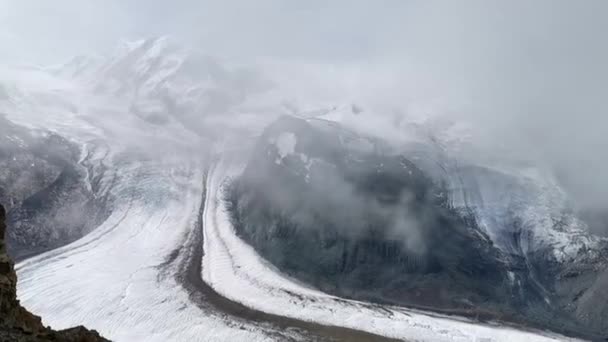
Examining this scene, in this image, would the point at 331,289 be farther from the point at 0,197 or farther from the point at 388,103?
the point at 388,103

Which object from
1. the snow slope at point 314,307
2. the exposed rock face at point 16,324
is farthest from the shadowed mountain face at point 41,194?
the exposed rock face at point 16,324

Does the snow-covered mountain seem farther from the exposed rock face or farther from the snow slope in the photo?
the exposed rock face

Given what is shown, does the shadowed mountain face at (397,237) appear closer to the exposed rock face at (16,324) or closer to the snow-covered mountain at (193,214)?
the snow-covered mountain at (193,214)

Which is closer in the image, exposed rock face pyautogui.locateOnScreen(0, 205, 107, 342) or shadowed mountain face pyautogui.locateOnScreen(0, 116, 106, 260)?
exposed rock face pyautogui.locateOnScreen(0, 205, 107, 342)

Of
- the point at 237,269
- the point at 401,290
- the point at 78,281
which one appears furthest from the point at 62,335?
the point at 401,290

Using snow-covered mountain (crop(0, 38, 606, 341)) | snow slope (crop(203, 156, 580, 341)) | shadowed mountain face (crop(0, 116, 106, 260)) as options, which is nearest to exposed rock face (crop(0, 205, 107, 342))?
snow-covered mountain (crop(0, 38, 606, 341))

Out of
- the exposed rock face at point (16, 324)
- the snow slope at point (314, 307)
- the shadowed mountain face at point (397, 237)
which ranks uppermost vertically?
the exposed rock face at point (16, 324)

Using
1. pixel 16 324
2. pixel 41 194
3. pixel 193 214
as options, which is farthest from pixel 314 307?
pixel 41 194
